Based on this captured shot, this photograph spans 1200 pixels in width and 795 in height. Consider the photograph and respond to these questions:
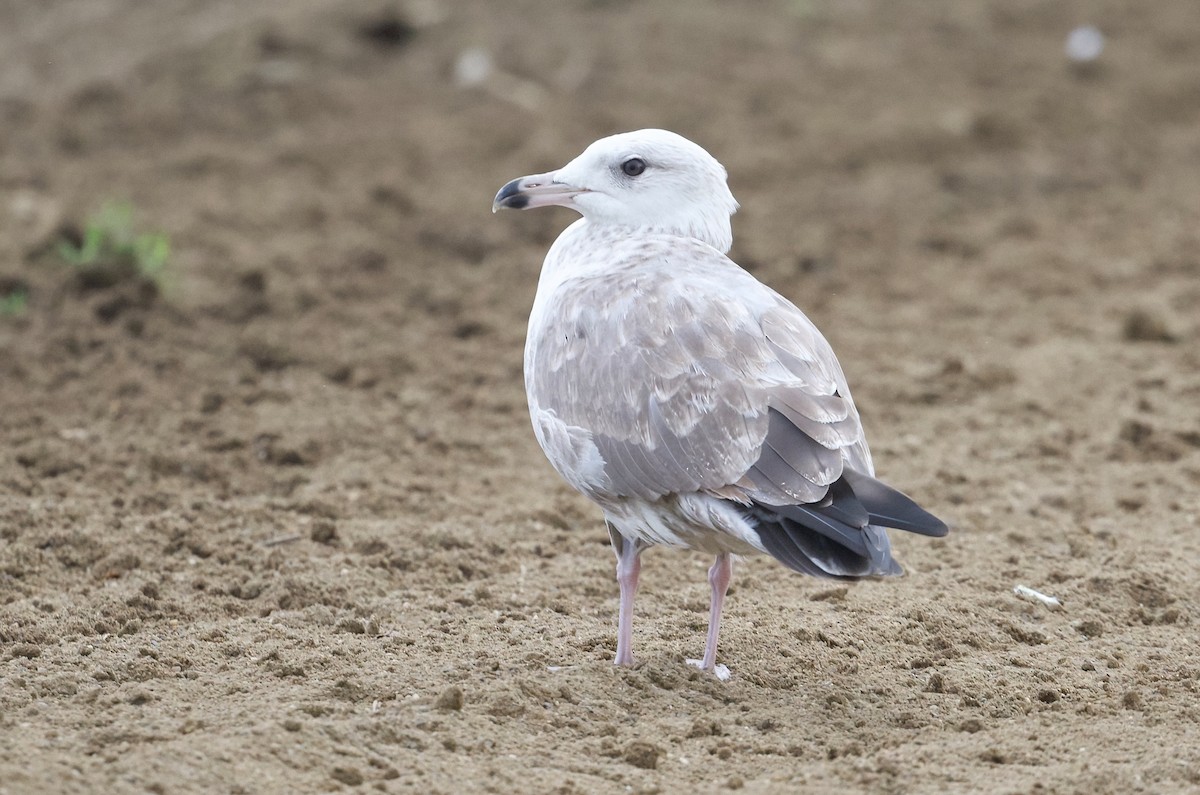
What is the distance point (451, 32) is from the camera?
12250 millimetres

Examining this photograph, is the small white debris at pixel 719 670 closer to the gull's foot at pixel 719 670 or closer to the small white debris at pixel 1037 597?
the gull's foot at pixel 719 670

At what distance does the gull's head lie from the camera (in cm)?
510

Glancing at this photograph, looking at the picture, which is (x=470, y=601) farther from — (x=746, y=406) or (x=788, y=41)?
(x=788, y=41)

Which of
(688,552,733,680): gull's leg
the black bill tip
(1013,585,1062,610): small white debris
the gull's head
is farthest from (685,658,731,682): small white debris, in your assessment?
the black bill tip

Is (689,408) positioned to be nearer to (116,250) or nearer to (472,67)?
(116,250)

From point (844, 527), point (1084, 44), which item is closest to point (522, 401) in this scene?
point (844, 527)

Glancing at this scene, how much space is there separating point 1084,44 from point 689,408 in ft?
31.7

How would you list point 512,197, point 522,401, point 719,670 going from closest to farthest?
point 719,670
point 512,197
point 522,401

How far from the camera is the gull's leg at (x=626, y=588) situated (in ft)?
15.2

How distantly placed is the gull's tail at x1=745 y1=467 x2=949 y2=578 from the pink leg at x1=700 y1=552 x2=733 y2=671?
58 centimetres

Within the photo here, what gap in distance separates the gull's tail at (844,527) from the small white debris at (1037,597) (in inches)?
54.3

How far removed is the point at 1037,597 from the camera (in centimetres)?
529

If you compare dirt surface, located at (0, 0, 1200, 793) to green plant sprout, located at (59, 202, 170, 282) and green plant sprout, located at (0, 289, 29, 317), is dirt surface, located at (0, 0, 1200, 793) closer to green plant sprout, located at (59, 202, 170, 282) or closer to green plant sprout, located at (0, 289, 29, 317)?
green plant sprout, located at (0, 289, 29, 317)

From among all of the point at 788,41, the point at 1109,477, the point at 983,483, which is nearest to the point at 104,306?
the point at 983,483
